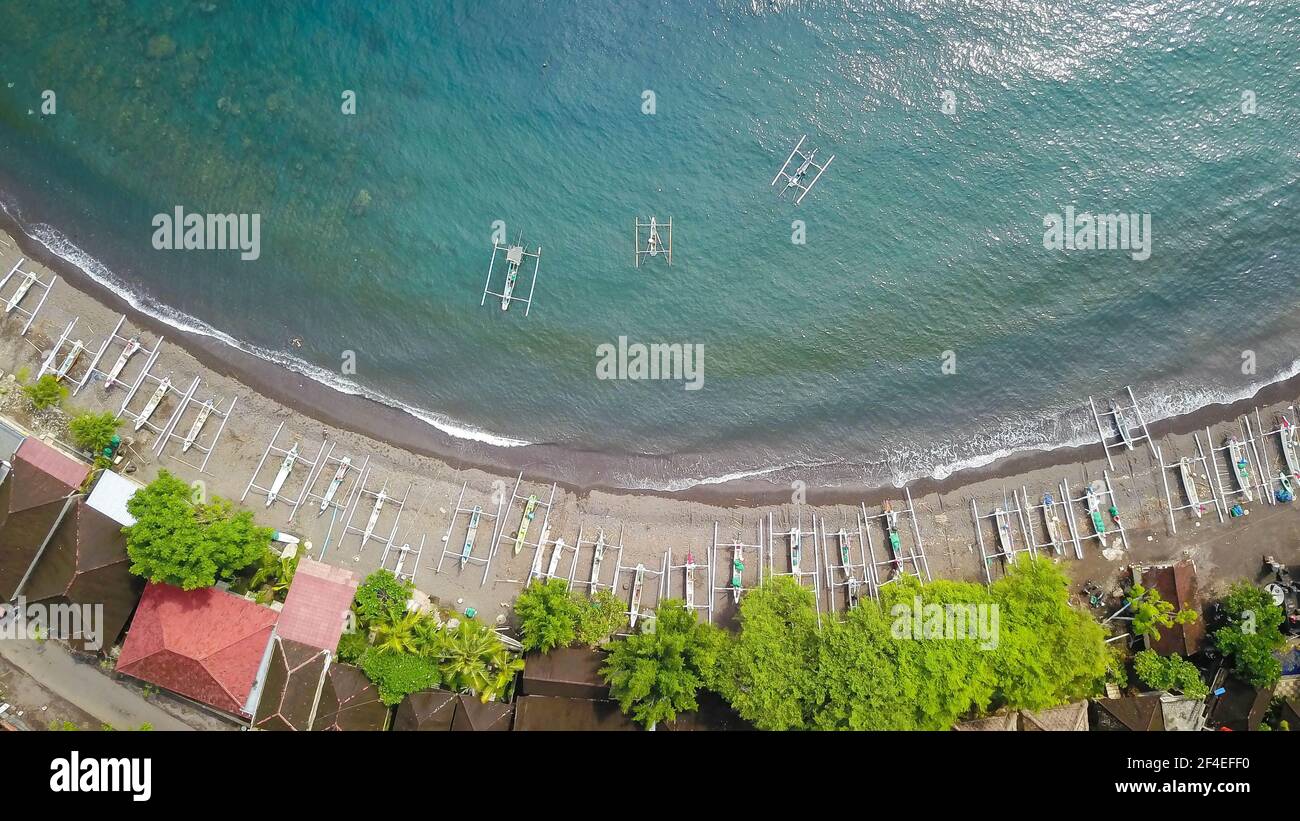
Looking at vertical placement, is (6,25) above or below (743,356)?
above

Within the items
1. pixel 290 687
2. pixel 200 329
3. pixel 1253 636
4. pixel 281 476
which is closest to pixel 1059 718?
pixel 1253 636

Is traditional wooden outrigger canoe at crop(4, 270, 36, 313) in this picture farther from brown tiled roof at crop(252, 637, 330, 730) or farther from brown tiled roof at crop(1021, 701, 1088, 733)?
brown tiled roof at crop(1021, 701, 1088, 733)

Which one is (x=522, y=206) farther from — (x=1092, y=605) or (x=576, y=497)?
(x=1092, y=605)

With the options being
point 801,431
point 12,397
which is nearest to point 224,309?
point 12,397

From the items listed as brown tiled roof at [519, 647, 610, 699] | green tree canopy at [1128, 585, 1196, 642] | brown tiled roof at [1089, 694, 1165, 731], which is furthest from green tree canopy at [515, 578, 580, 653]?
green tree canopy at [1128, 585, 1196, 642]

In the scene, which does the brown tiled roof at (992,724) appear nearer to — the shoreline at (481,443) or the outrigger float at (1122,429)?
the shoreline at (481,443)

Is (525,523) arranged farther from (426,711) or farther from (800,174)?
(800,174)
